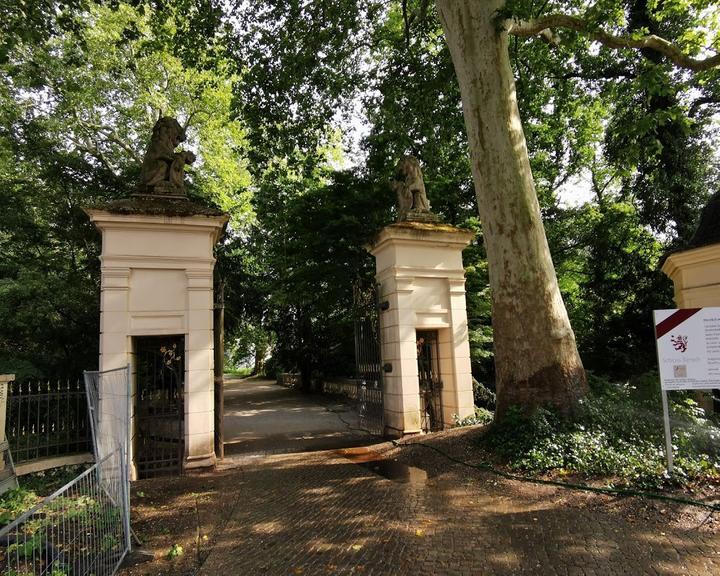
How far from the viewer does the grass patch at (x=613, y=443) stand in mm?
5641

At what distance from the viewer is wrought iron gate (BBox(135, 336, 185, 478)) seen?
799 cm

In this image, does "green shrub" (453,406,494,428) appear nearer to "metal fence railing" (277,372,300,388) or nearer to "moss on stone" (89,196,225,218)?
"moss on stone" (89,196,225,218)

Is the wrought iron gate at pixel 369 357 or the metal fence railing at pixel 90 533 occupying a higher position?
the wrought iron gate at pixel 369 357

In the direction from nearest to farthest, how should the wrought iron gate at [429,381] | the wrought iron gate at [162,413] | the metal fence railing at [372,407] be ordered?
1. the wrought iron gate at [162,413]
2. the wrought iron gate at [429,381]
3. the metal fence railing at [372,407]

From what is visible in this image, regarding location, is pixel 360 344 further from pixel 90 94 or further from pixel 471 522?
pixel 90 94

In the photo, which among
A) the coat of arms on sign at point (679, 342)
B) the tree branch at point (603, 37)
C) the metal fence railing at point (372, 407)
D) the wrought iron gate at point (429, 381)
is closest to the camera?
the coat of arms on sign at point (679, 342)

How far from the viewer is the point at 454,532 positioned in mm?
4641

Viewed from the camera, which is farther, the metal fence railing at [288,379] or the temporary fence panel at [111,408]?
the metal fence railing at [288,379]

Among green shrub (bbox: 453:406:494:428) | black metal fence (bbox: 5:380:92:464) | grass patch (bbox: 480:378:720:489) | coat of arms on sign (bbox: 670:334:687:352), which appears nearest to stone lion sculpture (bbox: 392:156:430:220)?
green shrub (bbox: 453:406:494:428)

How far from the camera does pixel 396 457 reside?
7969 millimetres

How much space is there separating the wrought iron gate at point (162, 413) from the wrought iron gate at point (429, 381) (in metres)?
4.90

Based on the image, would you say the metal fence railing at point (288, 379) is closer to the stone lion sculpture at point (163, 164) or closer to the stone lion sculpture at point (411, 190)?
the stone lion sculpture at point (411, 190)

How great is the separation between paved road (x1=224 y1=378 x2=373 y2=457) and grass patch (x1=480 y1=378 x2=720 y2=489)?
3.77 metres

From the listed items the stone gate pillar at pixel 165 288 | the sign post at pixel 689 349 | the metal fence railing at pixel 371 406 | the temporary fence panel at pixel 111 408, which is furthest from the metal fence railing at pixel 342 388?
the sign post at pixel 689 349
